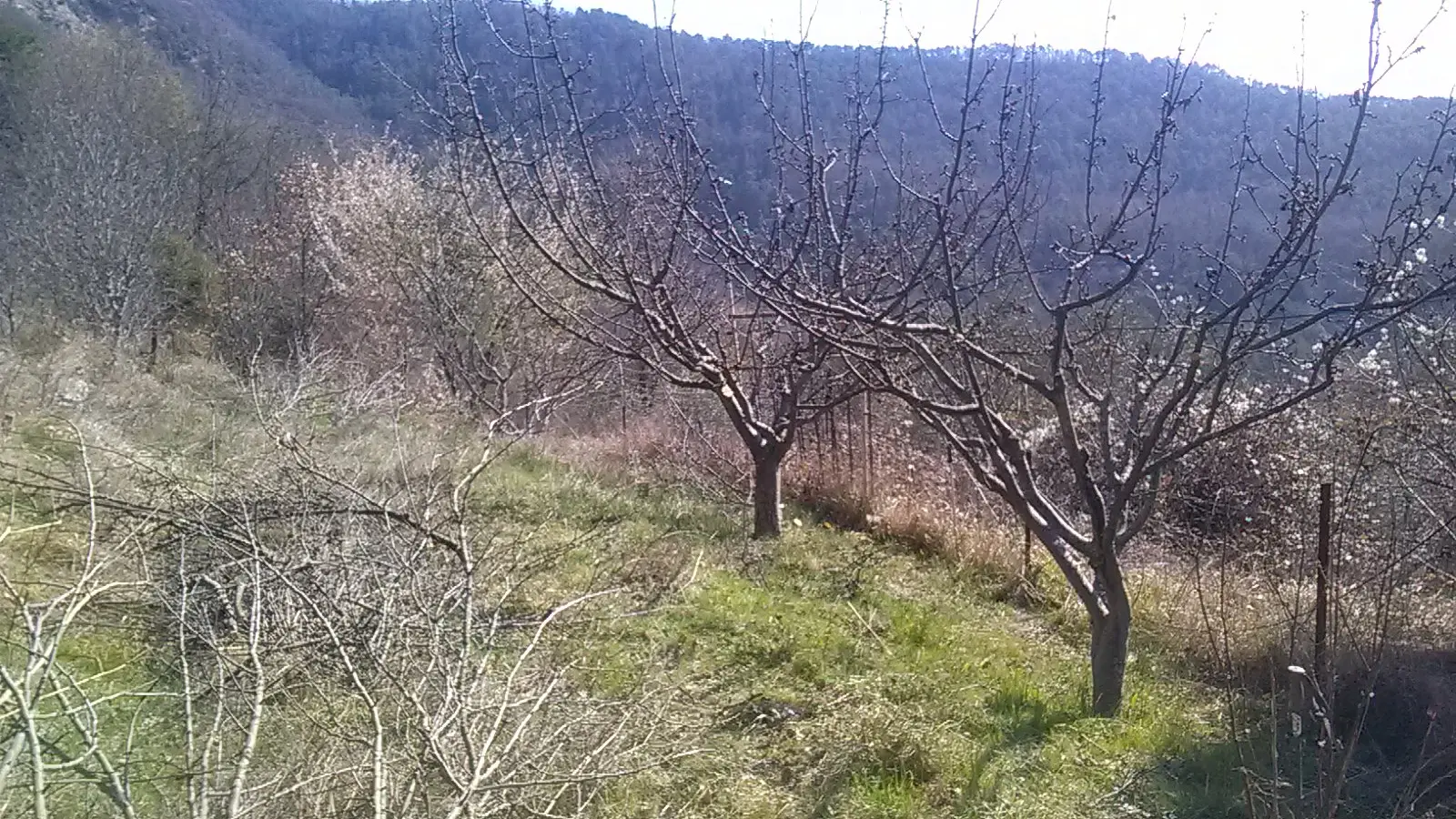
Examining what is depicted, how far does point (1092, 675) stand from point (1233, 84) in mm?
4167

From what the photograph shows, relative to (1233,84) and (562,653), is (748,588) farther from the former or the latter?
(1233,84)

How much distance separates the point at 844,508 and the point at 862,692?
3.87 metres

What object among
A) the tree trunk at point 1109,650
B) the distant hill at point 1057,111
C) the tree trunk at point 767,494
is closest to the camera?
the tree trunk at point 1109,650

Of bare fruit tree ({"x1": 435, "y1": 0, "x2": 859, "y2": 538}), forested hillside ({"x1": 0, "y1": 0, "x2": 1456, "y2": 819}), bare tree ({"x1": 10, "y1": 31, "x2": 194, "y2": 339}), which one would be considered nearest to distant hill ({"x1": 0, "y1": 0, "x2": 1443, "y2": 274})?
forested hillside ({"x1": 0, "y1": 0, "x2": 1456, "y2": 819})

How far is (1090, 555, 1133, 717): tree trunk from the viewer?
4.33 meters

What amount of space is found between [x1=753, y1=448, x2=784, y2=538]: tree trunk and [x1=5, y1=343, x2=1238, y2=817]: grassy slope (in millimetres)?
176

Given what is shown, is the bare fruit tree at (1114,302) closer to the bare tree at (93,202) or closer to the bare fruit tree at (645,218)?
the bare fruit tree at (645,218)

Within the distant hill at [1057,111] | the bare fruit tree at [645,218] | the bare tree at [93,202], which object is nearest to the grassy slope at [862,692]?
the bare fruit tree at [645,218]

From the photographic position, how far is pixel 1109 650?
4469 millimetres

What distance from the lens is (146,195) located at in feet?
58.3

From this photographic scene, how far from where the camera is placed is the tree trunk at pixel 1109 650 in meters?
4.33

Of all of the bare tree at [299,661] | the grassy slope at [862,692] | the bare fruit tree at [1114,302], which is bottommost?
the grassy slope at [862,692]

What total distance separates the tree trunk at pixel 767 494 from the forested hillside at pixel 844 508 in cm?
4

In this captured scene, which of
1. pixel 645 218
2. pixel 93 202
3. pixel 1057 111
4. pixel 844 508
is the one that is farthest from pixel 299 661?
pixel 93 202
